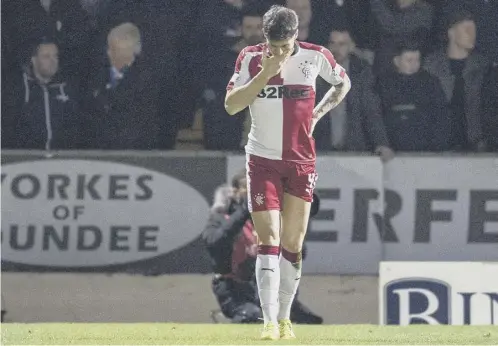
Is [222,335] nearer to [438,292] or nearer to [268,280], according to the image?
[268,280]

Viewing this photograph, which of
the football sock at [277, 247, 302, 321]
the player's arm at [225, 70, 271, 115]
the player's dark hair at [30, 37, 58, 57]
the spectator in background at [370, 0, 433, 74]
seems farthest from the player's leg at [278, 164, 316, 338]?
the player's dark hair at [30, 37, 58, 57]

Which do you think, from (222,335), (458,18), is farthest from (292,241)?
(458,18)

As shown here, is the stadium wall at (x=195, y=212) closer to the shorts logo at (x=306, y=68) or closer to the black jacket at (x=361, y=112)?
the black jacket at (x=361, y=112)

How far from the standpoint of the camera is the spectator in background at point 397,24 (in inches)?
576

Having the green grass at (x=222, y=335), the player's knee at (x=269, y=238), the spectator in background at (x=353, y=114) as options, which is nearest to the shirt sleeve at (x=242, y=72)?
the player's knee at (x=269, y=238)

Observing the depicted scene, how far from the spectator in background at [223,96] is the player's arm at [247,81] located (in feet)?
16.7

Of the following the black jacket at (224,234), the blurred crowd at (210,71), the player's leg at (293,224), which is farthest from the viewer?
the blurred crowd at (210,71)

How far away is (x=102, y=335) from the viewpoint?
31.4ft

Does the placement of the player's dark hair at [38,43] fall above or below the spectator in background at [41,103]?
above

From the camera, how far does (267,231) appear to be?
366 inches

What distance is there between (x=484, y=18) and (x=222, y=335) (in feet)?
20.5

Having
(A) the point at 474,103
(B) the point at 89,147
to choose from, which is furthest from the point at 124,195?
(A) the point at 474,103

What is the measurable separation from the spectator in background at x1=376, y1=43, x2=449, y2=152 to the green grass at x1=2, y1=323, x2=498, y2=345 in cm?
433

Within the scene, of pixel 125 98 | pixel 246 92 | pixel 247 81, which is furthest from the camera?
pixel 125 98
